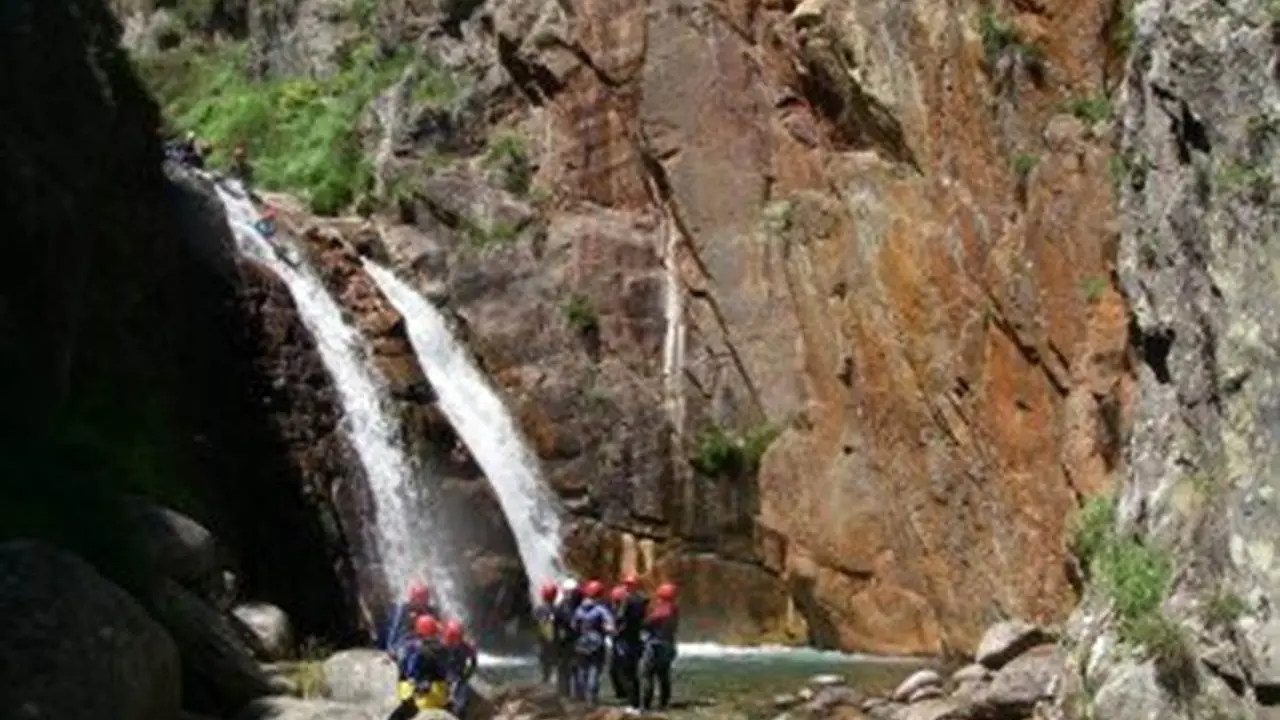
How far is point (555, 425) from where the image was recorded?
108 ft

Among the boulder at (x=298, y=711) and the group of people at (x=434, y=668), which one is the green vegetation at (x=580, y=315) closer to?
the group of people at (x=434, y=668)

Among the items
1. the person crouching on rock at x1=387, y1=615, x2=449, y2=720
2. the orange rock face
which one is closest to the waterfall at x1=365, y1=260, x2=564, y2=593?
the orange rock face

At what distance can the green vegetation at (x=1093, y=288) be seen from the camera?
1079 inches

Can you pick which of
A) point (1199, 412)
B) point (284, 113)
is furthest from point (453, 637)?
point (284, 113)

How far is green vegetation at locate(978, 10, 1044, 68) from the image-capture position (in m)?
29.4

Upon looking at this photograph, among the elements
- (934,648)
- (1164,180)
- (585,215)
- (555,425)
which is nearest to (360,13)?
(585,215)

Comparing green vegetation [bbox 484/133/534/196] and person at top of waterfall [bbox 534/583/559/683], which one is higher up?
green vegetation [bbox 484/133/534/196]

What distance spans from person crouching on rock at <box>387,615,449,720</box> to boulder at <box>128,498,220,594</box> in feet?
8.12

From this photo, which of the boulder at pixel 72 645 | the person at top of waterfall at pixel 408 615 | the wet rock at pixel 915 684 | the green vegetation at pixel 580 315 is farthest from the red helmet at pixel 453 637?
the green vegetation at pixel 580 315

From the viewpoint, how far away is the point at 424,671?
1962 cm

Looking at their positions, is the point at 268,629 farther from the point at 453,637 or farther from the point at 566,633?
the point at 566,633

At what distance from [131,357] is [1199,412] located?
16319mm

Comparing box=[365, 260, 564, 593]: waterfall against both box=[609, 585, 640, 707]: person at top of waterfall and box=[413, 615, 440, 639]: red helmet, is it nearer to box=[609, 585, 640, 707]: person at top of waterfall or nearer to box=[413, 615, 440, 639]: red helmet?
box=[609, 585, 640, 707]: person at top of waterfall

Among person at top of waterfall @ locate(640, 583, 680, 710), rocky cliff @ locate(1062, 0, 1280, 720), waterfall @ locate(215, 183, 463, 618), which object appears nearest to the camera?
Answer: rocky cliff @ locate(1062, 0, 1280, 720)
